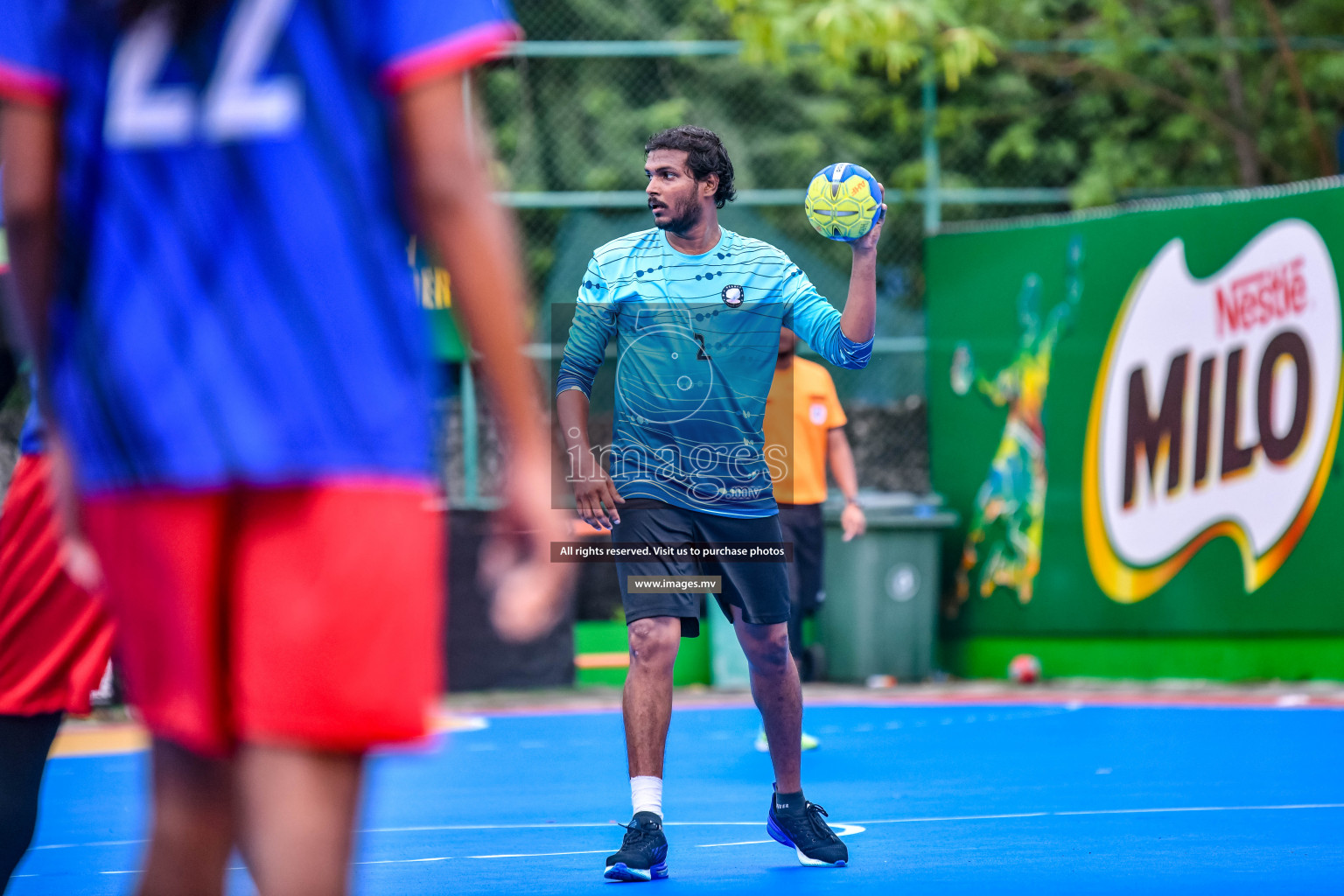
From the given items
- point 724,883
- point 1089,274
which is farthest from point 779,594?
point 1089,274

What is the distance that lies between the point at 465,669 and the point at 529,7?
6.60m

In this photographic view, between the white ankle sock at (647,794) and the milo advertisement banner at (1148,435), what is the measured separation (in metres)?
6.48

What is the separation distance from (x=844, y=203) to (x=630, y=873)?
6.66ft

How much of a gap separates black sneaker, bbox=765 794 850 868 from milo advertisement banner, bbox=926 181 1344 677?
6.05 meters

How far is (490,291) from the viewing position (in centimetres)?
193

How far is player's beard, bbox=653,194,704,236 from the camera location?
515 cm

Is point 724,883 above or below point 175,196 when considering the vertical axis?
below

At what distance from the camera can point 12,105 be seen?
190cm

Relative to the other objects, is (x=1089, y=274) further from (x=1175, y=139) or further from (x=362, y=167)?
(x=362, y=167)

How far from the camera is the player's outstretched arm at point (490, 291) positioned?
190cm

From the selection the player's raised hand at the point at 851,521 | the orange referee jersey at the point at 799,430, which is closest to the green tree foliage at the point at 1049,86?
the orange referee jersey at the point at 799,430

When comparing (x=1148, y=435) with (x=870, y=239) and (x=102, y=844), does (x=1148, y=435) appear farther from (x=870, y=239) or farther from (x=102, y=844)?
(x=102, y=844)

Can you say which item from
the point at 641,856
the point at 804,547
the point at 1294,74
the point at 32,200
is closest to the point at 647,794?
the point at 641,856

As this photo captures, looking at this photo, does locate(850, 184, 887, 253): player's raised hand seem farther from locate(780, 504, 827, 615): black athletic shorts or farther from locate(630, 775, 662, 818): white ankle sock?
locate(780, 504, 827, 615): black athletic shorts
